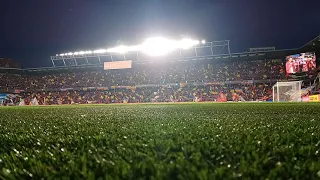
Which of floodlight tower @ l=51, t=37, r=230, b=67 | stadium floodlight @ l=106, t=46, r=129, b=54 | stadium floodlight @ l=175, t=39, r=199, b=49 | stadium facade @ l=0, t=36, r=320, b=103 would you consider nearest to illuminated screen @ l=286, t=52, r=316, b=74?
stadium facade @ l=0, t=36, r=320, b=103

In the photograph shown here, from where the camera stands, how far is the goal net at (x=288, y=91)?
987 inches

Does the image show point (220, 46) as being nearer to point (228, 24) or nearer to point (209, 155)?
point (228, 24)

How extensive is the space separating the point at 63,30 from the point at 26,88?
57.1 feet

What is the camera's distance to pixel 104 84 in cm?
4531

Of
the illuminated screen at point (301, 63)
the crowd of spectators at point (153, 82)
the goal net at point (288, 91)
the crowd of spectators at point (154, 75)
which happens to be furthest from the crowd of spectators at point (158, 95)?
the goal net at point (288, 91)

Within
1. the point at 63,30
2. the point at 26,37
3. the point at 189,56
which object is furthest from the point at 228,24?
the point at 26,37

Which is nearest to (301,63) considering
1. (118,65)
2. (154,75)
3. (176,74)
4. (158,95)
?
(176,74)

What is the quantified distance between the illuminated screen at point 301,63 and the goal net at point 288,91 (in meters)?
5.81

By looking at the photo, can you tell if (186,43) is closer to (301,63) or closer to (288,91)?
(301,63)

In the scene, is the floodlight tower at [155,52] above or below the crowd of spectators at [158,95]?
above

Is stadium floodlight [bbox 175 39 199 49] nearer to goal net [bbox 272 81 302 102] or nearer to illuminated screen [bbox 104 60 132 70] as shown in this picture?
illuminated screen [bbox 104 60 132 70]

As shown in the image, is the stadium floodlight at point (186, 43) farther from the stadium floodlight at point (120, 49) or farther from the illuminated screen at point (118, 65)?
the illuminated screen at point (118, 65)

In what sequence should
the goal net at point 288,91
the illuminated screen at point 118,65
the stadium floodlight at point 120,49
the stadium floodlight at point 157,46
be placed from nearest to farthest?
the goal net at point 288,91 → the stadium floodlight at point 157,46 → the stadium floodlight at point 120,49 → the illuminated screen at point 118,65

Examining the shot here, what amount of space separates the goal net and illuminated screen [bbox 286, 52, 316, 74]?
5.81 meters
